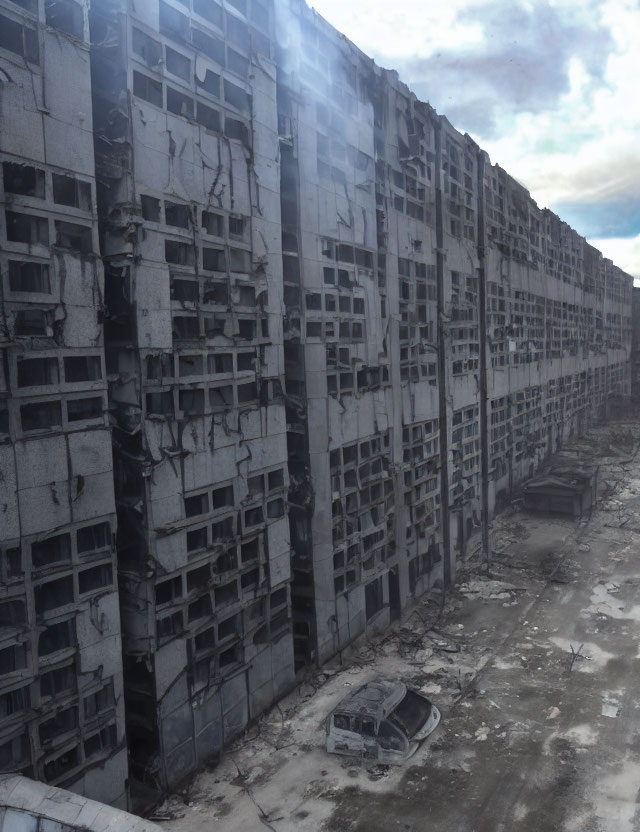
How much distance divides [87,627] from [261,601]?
4.45m

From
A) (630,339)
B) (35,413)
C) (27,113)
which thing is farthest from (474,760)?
(630,339)

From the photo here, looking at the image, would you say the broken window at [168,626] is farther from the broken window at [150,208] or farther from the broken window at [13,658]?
the broken window at [150,208]

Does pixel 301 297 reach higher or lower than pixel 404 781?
higher

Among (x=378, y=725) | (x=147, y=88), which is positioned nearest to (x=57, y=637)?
(x=378, y=725)

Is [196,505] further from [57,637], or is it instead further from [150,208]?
[150,208]

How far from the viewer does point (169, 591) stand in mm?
11539

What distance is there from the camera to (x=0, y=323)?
8.89m

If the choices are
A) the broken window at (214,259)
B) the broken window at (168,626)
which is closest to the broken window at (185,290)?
the broken window at (214,259)

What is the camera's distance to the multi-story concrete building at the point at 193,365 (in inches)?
432

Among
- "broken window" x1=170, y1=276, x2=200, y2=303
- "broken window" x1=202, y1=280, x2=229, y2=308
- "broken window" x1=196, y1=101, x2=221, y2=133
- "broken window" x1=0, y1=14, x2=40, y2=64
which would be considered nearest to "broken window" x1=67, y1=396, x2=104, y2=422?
"broken window" x1=170, y1=276, x2=200, y2=303

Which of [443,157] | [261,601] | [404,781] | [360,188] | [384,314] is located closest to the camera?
[404,781]

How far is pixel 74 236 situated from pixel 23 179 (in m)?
1.02

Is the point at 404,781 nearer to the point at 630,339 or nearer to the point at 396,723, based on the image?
the point at 396,723

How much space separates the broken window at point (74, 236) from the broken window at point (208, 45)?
4540mm
